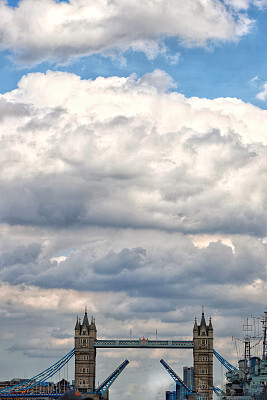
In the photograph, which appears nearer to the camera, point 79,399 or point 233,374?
point 79,399

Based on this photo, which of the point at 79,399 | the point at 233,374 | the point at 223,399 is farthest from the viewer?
the point at 233,374

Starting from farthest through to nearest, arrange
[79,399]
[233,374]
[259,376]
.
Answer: [233,374]
[259,376]
[79,399]

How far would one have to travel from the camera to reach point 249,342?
168 meters

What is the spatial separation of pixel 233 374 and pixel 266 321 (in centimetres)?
2742

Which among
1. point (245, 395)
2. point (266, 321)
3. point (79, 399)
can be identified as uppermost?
point (266, 321)

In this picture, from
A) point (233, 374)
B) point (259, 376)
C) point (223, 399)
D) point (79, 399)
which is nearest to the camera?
point (79, 399)

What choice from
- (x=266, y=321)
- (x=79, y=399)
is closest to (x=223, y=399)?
(x=266, y=321)

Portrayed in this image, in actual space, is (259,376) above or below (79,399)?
above

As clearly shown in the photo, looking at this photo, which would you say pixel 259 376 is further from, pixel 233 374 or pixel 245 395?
pixel 233 374

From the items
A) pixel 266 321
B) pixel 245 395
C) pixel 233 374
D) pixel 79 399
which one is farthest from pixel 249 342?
pixel 79 399

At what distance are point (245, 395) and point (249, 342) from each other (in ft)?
146

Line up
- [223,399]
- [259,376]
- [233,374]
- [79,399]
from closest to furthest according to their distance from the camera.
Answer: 1. [79,399]
2. [259,376]
3. [223,399]
4. [233,374]

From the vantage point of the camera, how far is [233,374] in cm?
16362

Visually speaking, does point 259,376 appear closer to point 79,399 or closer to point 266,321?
point 266,321
